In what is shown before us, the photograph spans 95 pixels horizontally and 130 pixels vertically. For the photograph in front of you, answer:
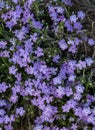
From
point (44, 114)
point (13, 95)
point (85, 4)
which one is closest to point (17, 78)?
point (13, 95)

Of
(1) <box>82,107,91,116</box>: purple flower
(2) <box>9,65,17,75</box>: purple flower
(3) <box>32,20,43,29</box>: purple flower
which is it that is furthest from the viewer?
(3) <box>32,20,43,29</box>: purple flower

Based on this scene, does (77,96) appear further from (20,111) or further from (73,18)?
(73,18)

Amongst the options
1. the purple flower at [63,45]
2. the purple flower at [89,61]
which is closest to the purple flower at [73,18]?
the purple flower at [63,45]

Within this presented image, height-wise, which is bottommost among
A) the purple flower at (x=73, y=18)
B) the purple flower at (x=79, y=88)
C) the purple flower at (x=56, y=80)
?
the purple flower at (x=79, y=88)

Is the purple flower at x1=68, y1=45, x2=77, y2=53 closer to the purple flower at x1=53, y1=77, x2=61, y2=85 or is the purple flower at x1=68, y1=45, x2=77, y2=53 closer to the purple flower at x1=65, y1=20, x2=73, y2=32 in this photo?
the purple flower at x1=65, y1=20, x2=73, y2=32

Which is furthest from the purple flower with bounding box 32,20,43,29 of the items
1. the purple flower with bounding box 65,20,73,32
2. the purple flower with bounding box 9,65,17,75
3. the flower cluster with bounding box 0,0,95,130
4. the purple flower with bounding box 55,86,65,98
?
the purple flower with bounding box 55,86,65,98

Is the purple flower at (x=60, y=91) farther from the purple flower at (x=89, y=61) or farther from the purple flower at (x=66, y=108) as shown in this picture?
the purple flower at (x=89, y=61)

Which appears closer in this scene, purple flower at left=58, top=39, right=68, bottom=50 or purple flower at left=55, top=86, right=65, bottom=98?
purple flower at left=55, top=86, right=65, bottom=98

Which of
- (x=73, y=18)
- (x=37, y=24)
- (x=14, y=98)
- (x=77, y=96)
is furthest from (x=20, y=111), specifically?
(x=73, y=18)

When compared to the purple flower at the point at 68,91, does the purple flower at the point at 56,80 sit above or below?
above
